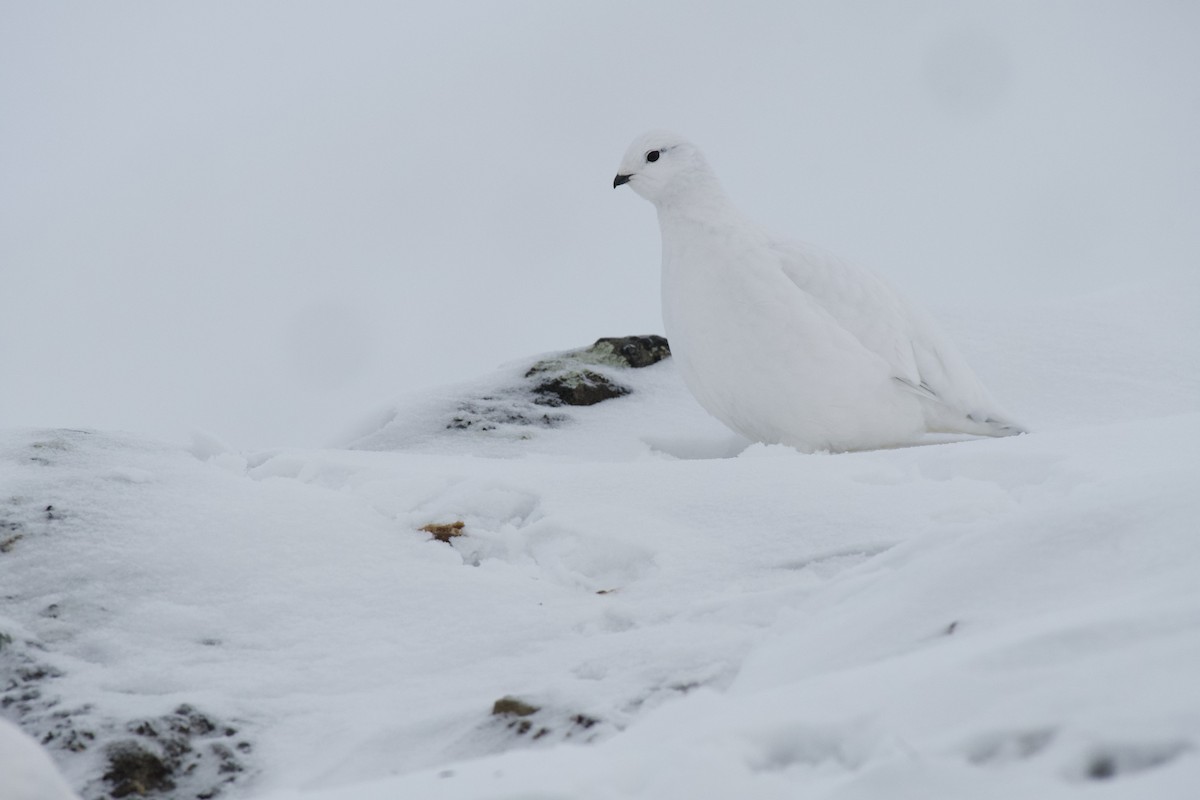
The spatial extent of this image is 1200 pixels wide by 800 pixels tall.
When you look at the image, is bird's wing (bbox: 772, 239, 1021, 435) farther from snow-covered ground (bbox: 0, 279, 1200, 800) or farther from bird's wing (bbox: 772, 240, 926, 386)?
snow-covered ground (bbox: 0, 279, 1200, 800)

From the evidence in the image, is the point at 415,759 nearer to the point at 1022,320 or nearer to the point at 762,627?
the point at 762,627

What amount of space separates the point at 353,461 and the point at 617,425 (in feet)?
5.54

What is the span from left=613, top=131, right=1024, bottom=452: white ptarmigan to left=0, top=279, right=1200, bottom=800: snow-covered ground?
781mm

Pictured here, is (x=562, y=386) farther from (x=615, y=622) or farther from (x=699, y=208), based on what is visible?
(x=615, y=622)

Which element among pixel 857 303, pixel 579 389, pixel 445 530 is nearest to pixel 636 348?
pixel 579 389

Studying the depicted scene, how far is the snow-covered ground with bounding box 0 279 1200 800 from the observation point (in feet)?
3.23

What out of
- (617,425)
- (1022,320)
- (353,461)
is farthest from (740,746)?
(1022,320)

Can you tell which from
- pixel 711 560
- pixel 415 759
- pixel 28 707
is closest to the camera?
pixel 415 759

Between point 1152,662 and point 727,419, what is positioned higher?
point 1152,662

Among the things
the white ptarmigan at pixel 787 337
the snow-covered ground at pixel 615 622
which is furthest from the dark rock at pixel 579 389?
the snow-covered ground at pixel 615 622

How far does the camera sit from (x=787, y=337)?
143 inches

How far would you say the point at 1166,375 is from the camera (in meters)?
4.52

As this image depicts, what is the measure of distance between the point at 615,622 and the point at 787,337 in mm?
1988

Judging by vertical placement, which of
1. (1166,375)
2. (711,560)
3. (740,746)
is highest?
(740,746)
